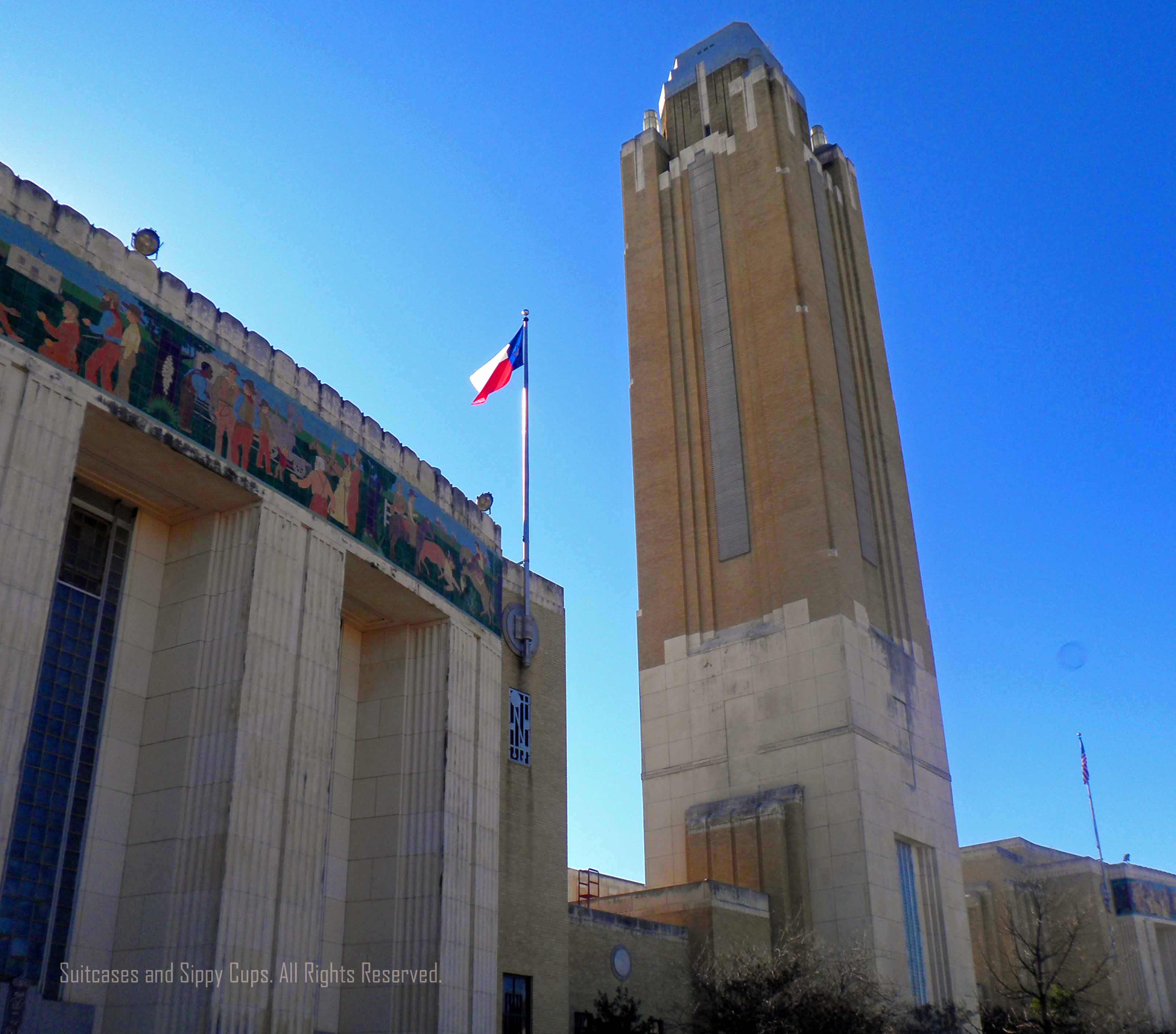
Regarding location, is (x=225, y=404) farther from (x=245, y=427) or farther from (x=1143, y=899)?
(x=1143, y=899)

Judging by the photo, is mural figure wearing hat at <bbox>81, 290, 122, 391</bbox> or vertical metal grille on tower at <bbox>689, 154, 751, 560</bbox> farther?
vertical metal grille on tower at <bbox>689, 154, 751, 560</bbox>

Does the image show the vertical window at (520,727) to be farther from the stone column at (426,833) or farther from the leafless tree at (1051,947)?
the leafless tree at (1051,947)

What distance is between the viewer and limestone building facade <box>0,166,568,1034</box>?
17.8 meters

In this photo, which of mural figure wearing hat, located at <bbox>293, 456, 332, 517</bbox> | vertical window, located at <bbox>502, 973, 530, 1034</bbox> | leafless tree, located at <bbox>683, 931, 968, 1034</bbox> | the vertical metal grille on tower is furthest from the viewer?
the vertical metal grille on tower

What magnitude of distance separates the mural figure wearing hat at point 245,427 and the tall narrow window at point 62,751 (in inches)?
88.6

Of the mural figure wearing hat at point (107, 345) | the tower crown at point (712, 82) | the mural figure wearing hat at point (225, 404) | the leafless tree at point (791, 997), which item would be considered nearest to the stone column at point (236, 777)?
the mural figure wearing hat at point (225, 404)

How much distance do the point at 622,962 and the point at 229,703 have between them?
13.2m

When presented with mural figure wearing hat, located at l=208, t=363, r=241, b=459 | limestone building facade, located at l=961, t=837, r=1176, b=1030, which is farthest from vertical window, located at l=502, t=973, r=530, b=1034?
limestone building facade, located at l=961, t=837, r=1176, b=1030

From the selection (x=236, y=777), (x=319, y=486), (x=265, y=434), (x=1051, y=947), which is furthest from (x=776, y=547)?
(x=1051, y=947)

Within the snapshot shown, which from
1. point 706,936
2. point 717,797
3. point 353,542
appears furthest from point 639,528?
point 353,542

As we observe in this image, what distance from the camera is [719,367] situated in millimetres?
44531

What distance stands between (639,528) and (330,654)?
23.4 m

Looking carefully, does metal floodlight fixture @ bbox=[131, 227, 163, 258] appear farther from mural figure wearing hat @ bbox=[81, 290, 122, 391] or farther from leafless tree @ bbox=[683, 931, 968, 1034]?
leafless tree @ bbox=[683, 931, 968, 1034]

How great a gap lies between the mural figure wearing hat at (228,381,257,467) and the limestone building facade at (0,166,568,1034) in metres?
0.05
